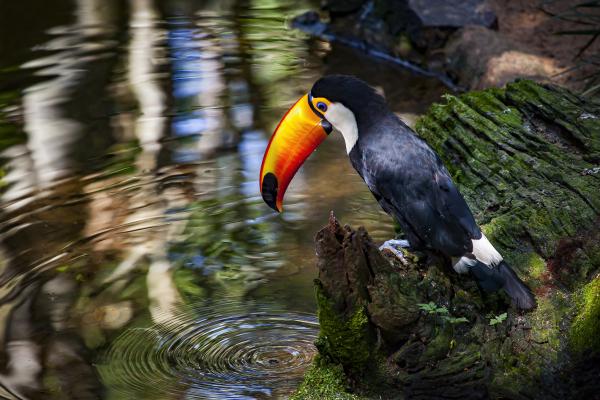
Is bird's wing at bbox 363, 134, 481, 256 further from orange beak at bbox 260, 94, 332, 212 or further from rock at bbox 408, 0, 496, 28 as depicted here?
rock at bbox 408, 0, 496, 28

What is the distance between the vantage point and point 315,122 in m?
4.80

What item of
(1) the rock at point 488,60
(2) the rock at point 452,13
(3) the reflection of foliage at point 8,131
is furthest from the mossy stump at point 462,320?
(2) the rock at point 452,13

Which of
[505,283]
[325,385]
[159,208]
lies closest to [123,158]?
[159,208]

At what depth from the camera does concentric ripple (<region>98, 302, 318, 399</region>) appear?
4531 mm

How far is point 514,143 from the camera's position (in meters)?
4.93

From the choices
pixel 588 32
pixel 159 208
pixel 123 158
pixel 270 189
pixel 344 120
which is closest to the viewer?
pixel 344 120

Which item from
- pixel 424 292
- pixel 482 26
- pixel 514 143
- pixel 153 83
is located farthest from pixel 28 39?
pixel 424 292

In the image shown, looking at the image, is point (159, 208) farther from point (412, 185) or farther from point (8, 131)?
point (412, 185)

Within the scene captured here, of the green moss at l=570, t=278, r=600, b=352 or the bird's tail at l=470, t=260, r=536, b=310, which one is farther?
the bird's tail at l=470, t=260, r=536, b=310

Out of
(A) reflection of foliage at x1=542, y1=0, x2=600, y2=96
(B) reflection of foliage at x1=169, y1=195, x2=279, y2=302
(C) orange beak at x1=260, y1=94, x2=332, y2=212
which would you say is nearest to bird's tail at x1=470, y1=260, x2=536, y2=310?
(C) orange beak at x1=260, y1=94, x2=332, y2=212

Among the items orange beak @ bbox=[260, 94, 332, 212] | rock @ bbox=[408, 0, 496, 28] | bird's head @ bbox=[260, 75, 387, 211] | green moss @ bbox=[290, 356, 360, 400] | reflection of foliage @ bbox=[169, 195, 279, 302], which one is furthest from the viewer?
rock @ bbox=[408, 0, 496, 28]

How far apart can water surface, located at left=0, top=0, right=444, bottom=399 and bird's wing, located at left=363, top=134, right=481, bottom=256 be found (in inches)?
39.1

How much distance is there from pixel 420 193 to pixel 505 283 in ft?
2.03

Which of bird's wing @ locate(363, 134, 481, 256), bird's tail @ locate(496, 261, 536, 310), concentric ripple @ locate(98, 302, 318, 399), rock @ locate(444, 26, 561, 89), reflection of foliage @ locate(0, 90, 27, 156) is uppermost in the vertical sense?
bird's wing @ locate(363, 134, 481, 256)
